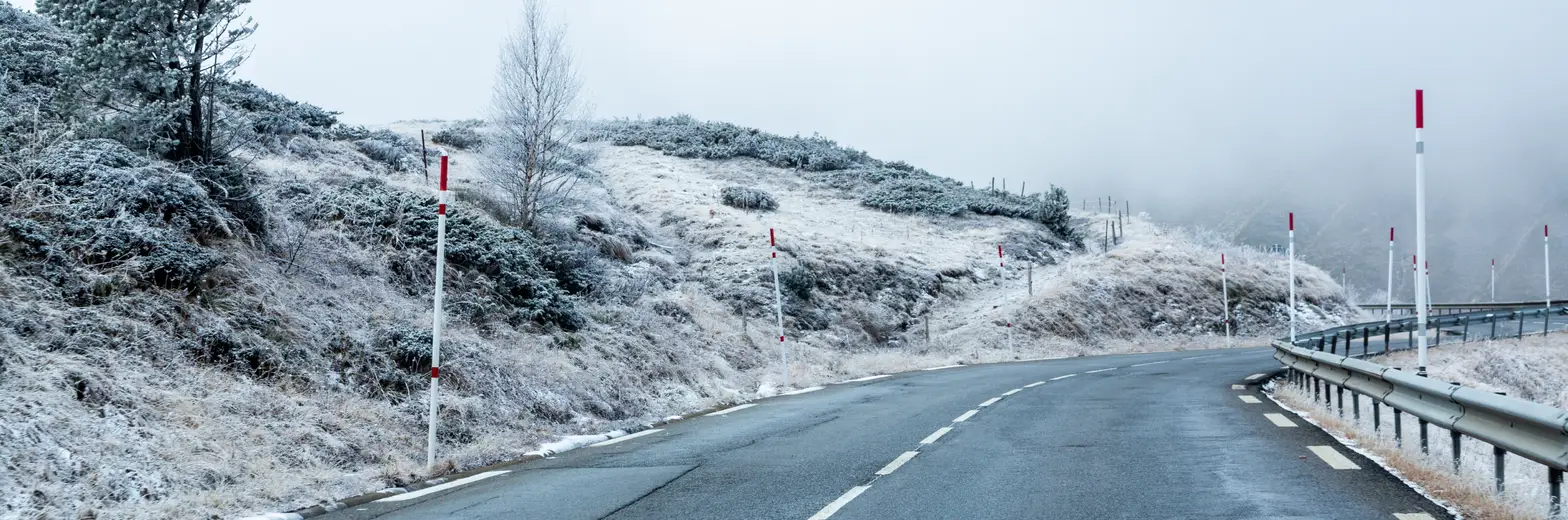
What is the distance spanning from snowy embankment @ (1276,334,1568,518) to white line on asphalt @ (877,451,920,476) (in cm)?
390

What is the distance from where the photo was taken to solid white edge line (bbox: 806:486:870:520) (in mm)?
6605

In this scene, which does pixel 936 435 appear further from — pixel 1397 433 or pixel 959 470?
pixel 1397 433

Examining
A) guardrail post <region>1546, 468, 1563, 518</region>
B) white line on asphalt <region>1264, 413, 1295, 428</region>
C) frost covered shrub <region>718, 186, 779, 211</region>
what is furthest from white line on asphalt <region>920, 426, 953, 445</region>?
frost covered shrub <region>718, 186, 779, 211</region>

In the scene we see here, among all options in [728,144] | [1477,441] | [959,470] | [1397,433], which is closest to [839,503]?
[959,470]

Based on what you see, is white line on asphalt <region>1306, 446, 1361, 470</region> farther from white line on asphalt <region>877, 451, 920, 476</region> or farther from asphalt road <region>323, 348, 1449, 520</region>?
white line on asphalt <region>877, 451, 920, 476</region>

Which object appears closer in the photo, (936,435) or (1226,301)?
(936,435)

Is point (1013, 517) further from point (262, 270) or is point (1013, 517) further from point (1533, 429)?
point (262, 270)

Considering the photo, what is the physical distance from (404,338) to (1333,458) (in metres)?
9.94

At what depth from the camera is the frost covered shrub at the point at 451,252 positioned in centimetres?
1551

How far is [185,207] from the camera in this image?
39.6ft

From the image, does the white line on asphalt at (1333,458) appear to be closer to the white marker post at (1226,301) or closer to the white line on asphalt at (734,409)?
the white line on asphalt at (734,409)

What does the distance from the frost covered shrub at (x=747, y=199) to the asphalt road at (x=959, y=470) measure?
102 feet

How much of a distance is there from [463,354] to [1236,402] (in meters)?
10.7

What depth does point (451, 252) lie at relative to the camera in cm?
1631
